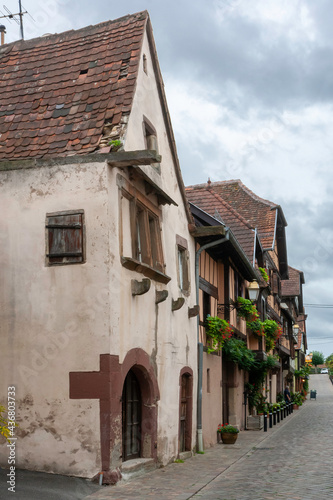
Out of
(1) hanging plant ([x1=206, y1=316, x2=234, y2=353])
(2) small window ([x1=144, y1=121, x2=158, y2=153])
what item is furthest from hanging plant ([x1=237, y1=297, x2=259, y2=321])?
(2) small window ([x1=144, y1=121, x2=158, y2=153])

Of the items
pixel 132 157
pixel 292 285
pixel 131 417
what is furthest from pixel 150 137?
pixel 292 285

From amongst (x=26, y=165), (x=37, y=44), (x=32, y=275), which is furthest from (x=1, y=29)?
(x=32, y=275)

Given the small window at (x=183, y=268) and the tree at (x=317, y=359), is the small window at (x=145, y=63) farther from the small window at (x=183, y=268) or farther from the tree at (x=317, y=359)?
the tree at (x=317, y=359)

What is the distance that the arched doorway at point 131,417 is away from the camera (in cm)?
1190

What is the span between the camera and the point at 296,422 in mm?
28281

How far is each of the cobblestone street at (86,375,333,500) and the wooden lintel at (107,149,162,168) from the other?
506cm

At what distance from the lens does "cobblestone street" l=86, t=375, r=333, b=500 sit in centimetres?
979

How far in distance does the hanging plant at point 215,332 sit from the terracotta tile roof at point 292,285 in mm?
31591

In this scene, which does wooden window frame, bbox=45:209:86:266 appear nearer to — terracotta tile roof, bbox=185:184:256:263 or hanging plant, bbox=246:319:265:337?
terracotta tile roof, bbox=185:184:256:263

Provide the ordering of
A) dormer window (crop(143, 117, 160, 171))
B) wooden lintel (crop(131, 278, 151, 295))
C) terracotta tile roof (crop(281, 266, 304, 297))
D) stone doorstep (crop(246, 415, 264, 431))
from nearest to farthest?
wooden lintel (crop(131, 278, 151, 295)) → dormer window (crop(143, 117, 160, 171)) → stone doorstep (crop(246, 415, 264, 431)) → terracotta tile roof (crop(281, 266, 304, 297))

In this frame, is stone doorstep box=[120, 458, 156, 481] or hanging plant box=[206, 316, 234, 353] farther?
hanging plant box=[206, 316, 234, 353]

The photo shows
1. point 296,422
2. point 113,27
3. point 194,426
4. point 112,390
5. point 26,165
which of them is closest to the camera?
point 112,390

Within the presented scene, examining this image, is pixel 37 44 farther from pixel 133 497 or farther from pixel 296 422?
pixel 296 422

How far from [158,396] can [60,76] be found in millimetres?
6560
